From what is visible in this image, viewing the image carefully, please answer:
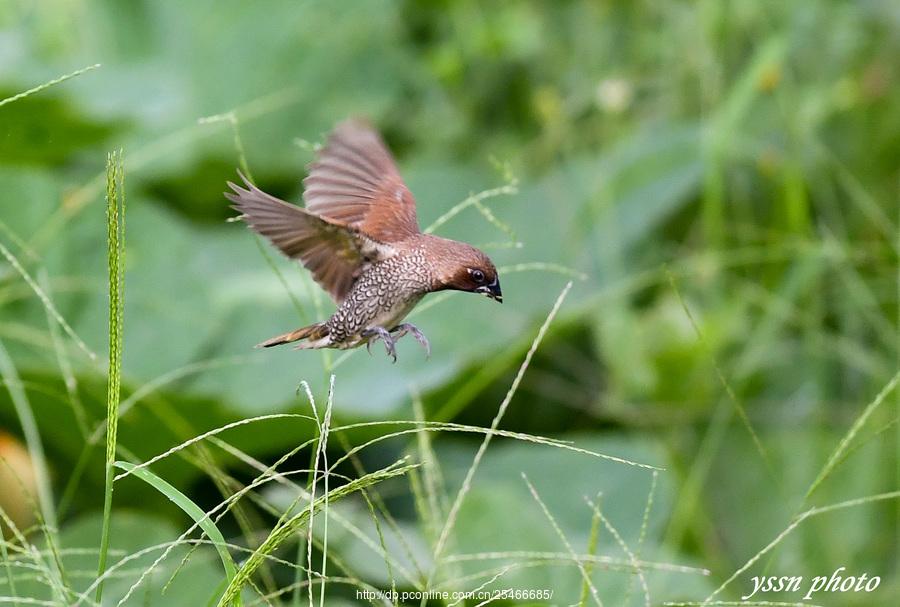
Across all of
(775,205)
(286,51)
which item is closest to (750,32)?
(775,205)

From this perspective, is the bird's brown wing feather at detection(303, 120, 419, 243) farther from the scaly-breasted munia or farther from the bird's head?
the bird's head

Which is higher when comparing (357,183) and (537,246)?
(357,183)

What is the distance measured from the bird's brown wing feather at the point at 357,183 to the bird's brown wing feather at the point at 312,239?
9 cm

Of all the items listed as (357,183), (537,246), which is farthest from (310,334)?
(537,246)

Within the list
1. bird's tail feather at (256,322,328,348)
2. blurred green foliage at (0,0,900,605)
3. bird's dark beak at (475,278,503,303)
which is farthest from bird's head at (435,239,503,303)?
blurred green foliage at (0,0,900,605)

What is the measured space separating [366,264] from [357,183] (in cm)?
16

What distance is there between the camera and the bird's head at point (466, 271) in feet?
2.10

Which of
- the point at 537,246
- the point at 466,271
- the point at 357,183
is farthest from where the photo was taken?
the point at 537,246

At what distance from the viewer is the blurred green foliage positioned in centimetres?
181

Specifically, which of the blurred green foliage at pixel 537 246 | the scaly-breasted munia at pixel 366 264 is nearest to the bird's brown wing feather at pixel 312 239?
the scaly-breasted munia at pixel 366 264

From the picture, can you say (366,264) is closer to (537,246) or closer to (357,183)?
(357,183)

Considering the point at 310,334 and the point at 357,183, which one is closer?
the point at 310,334

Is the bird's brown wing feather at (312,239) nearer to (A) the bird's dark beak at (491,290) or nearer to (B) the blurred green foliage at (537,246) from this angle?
(A) the bird's dark beak at (491,290)

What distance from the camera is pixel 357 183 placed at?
2.78 feet
